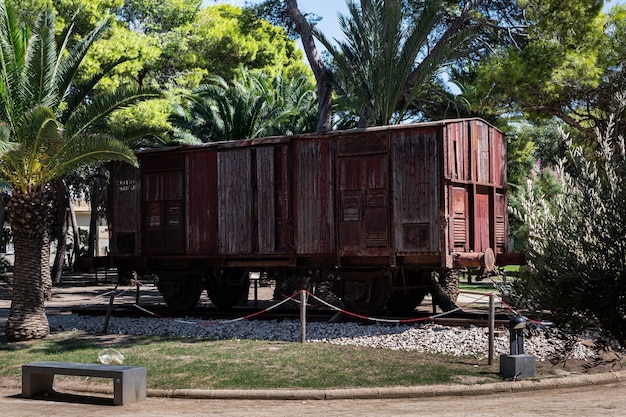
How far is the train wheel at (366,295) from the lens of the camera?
1722 centimetres

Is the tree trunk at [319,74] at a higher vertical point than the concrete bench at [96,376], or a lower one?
higher

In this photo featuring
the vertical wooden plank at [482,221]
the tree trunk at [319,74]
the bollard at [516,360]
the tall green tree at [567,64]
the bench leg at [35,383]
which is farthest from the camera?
the tree trunk at [319,74]

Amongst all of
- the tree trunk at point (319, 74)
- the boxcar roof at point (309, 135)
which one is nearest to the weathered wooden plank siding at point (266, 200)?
the boxcar roof at point (309, 135)

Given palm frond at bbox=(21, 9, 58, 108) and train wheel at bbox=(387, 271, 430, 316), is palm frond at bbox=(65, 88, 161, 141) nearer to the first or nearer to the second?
palm frond at bbox=(21, 9, 58, 108)

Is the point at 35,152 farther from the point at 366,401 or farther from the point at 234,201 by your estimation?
the point at 366,401

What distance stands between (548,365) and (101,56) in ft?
69.0

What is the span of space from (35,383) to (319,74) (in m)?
14.7

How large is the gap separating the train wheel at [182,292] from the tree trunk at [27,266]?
4.66 meters

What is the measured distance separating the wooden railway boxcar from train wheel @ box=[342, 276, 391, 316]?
3 centimetres

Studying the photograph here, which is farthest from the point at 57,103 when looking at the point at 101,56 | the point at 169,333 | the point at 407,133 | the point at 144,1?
the point at 144,1

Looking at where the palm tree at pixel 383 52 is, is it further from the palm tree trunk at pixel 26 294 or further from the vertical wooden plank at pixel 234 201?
the palm tree trunk at pixel 26 294

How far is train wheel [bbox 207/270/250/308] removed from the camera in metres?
19.9

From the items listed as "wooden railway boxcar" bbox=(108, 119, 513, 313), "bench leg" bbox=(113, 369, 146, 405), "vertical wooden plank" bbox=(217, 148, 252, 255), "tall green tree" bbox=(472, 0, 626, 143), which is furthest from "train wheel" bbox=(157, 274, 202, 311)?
"tall green tree" bbox=(472, 0, 626, 143)

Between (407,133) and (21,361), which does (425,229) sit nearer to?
(407,133)
